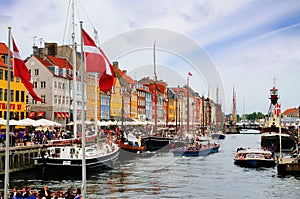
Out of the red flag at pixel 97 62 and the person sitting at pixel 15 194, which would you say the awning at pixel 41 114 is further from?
the red flag at pixel 97 62

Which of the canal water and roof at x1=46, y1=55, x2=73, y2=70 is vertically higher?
roof at x1=46, y1=55, x2=73, y2=70

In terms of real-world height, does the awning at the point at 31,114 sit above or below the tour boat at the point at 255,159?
above

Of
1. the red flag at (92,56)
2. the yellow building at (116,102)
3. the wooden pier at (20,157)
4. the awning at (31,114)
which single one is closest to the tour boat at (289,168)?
the wooden pier at (20,157)

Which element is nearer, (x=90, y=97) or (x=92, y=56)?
(x=92, y=56)

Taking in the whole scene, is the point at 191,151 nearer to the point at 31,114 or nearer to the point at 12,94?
the point at 12,94

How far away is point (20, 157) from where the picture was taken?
162 ft

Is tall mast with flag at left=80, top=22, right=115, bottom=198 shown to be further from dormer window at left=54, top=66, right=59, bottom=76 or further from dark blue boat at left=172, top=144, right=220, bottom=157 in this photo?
dormer window at left=54, top=66, right=59, bottom=76

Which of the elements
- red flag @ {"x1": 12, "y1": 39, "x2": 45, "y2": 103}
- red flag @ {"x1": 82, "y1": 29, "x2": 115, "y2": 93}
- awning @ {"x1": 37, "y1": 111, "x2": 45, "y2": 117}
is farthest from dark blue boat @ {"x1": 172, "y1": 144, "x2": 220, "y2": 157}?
red flag @ {"x1": 82, "y1": 29, "x2": 115, "y2": 93}

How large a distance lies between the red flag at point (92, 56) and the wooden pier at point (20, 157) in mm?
26606

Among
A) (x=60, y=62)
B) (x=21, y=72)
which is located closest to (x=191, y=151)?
(x=60, y=62)

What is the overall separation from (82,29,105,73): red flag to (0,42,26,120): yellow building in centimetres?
4592

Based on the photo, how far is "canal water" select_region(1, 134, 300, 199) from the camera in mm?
37781

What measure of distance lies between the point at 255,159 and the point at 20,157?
29.9 meters

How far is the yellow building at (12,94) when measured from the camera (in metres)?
65.9
